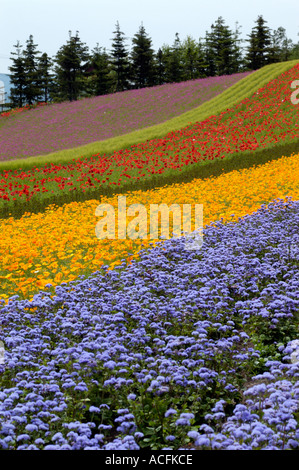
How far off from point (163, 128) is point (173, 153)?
8.19m

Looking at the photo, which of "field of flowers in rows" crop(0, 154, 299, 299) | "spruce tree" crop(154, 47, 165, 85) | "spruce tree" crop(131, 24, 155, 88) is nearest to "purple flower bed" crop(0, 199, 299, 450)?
"field of flowers in rows" crop(0, 154, 299, 299)

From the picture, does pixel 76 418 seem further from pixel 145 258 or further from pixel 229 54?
pixel 229 54

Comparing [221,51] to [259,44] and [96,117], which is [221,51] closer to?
[259,44]

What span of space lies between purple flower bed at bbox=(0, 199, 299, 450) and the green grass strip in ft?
48.6

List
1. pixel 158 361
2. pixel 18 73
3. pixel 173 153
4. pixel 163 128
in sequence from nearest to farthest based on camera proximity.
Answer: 1. pixel 158 361
2. pixel 173 153
3. pixel 163 128
4. pixel 18 73

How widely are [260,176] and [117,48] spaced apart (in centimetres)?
4929

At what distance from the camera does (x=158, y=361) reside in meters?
4.31

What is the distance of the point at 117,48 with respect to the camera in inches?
2287

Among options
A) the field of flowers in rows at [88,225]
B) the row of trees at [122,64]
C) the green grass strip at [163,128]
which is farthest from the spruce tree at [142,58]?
the field of flowers in rows at [88,225]

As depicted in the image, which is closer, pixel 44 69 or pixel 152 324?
pixel 152 324

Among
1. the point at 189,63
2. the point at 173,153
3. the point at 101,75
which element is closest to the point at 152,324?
the point at 173,153

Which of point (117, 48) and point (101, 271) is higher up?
point (117, 48)

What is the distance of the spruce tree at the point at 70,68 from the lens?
57.2 m
